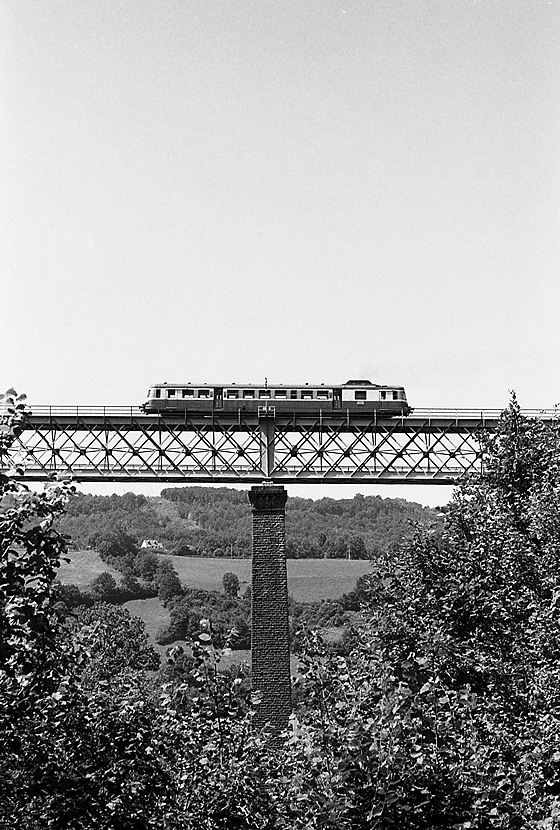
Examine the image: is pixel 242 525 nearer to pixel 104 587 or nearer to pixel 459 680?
pixel 104 587

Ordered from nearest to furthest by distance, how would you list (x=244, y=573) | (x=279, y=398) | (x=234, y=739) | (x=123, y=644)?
(x=234, y=739)
(x=279, y=398)
(x=123, y=644)
(x=244, y=573)

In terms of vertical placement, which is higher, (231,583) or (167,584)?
(167,584)

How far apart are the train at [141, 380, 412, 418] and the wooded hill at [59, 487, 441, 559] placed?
10842 centimetres

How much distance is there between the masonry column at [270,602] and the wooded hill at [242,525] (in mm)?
111843

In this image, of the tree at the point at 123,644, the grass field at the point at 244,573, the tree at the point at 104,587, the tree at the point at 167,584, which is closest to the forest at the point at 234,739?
the tree at the point at 123,644

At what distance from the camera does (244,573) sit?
151m

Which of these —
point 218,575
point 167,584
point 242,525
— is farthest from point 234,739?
point 242,525

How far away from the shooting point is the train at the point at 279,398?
141ft

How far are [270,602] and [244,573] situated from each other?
4419 inches

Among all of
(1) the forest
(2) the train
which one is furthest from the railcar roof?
(1) the forest

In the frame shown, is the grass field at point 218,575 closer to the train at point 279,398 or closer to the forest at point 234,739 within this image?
the train at point 279,398

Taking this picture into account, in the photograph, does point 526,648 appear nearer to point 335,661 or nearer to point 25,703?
point 335,661

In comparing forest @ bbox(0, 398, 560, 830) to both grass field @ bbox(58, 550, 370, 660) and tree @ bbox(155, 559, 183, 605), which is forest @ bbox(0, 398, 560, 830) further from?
tree @ bbox(155, 559, 183, 605)

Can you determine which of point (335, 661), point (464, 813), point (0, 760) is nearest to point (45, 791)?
Result: point (0, 760)
